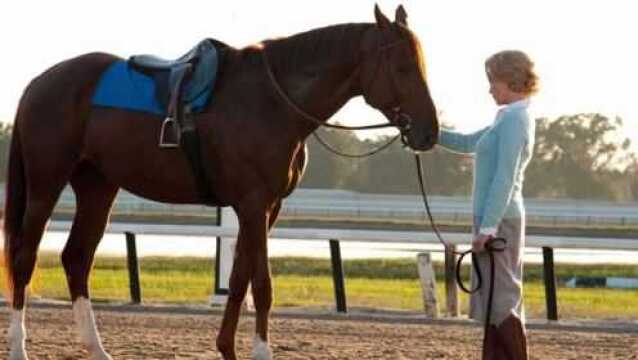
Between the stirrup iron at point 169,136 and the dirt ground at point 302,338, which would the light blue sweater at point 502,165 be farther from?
the dirt ground at point 302,338

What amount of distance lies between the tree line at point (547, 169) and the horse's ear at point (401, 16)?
36.5m

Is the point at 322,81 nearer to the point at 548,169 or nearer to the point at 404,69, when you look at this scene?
the point at 404,69

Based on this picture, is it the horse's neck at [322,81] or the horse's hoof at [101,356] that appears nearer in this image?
the horse's neck at [322,81]

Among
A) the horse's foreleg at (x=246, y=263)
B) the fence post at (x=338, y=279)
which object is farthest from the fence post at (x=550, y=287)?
the horse's foreleg at (x=246, y=263)

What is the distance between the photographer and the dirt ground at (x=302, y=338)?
356 inches

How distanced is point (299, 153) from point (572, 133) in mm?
43759

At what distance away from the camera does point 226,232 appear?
42.4ft

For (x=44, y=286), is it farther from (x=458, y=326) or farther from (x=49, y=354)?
(x=49, y=354)

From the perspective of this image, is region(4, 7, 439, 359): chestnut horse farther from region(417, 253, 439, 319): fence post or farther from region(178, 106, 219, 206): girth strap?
region(417, 253, 439, 319): fence post

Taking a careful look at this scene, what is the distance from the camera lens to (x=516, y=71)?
21.3 ft

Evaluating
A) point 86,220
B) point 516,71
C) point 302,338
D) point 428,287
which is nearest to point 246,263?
point 86,220

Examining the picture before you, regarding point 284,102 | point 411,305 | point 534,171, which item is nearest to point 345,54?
point 284,102

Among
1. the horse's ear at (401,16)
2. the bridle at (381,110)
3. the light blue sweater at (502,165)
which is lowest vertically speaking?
the light blue sweater at (502,165)

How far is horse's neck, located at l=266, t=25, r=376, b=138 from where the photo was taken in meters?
7.96
